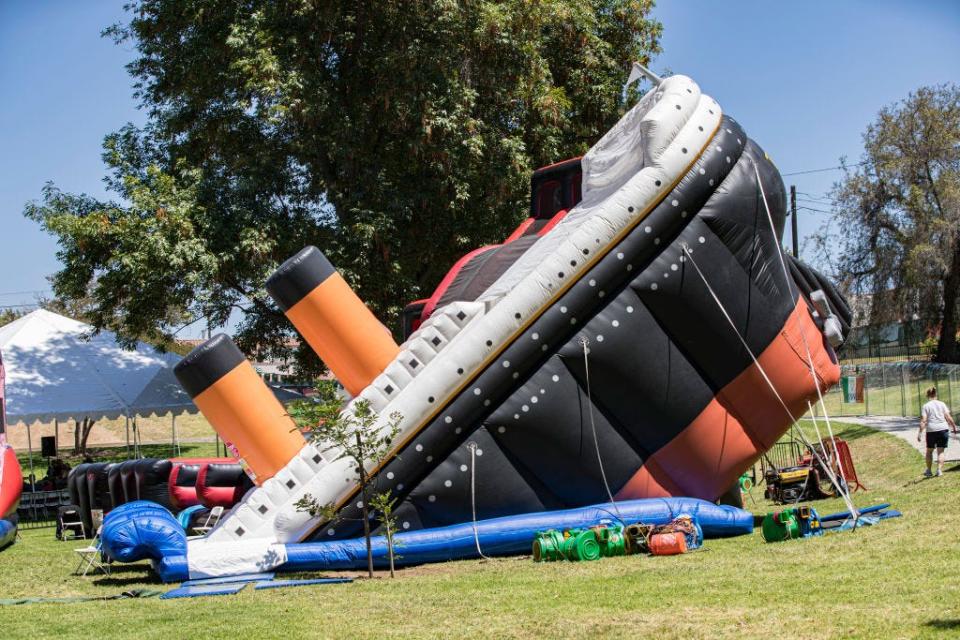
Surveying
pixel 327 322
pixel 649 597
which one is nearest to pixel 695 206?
pixel 327 322

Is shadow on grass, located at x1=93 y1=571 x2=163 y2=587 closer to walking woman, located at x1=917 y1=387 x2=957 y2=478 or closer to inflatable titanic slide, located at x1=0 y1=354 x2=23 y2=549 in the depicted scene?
inflatable titanic slide, located at x1=0 y1=354 x2=23 y2=549

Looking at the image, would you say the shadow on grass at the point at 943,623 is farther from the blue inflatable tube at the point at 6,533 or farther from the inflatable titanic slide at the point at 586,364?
the blue inflatable tube at the point at 6,533

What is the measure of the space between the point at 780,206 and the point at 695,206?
1.36 m

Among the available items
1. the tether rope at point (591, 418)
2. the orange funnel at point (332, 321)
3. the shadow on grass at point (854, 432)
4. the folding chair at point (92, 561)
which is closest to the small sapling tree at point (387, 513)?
the orange funnel at point (332, 321)

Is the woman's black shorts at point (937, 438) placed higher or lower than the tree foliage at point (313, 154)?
lower

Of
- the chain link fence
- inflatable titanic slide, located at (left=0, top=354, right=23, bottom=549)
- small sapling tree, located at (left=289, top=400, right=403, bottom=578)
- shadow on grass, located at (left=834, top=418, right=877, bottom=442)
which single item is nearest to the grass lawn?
small sapling tree, located at (left=289, top=400, right=403, bottom=578)

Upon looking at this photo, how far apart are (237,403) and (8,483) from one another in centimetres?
561

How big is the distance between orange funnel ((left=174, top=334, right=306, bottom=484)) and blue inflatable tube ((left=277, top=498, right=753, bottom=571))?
56.3 inches

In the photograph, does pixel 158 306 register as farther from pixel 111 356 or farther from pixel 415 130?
pixel 415 130

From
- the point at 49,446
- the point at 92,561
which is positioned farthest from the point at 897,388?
the point at 92,561

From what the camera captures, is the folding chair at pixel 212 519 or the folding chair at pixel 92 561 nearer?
the folding chair at pixel 92 561

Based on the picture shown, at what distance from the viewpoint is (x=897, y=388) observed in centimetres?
2641

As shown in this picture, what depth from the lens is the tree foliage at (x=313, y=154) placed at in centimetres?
1867

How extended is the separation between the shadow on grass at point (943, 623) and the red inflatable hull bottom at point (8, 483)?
1224 centimetres
